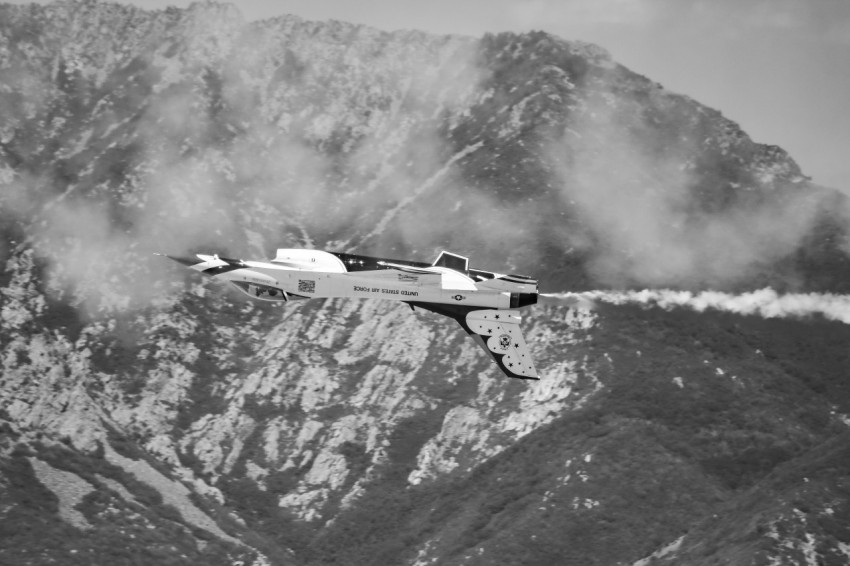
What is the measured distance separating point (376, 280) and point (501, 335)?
11.1m

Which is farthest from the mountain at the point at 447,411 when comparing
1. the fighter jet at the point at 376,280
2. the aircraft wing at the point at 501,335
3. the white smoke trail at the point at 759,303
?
the fighter jet at the point at 376,280

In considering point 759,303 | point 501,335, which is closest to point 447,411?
point 759,303

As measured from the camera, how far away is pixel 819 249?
599 feet

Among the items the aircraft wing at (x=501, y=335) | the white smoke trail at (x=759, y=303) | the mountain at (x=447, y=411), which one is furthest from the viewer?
the mountain at (x=447, y=411)

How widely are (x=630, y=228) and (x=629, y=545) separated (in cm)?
6120

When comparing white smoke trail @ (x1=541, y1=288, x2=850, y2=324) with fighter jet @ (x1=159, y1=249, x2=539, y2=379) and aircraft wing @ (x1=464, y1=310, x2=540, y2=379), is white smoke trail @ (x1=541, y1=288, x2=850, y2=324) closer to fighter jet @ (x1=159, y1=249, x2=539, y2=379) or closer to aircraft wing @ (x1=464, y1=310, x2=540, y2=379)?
aircraft wing @ (x1=464, y1=310, x2=540, y2=379)

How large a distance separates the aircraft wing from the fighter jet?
592mm

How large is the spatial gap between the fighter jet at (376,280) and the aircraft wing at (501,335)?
1.94 feet

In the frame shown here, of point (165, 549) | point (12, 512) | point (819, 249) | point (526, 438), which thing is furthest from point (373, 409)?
point (819, 249)

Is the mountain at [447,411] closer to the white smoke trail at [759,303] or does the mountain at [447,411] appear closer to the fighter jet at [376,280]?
the white smoke trail at [759,303]

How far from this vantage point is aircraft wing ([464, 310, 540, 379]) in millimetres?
102125

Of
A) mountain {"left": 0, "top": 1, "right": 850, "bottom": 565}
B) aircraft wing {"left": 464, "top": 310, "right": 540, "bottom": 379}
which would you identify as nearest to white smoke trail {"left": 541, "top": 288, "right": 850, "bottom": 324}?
mountain {"left": 0, "top": 1, "right": 850, "bottom": 565}

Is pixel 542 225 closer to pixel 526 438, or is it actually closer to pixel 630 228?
pixel 630 228

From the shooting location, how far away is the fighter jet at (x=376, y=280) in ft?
325
